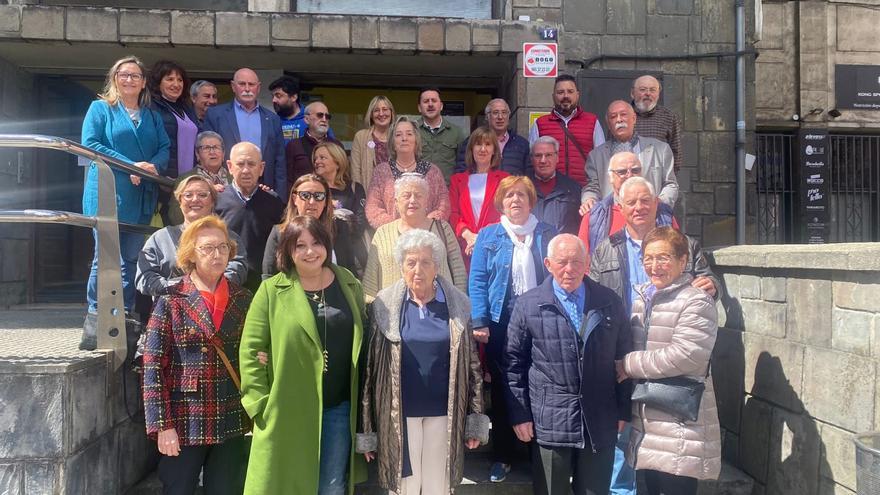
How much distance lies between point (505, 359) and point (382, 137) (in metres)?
2.40

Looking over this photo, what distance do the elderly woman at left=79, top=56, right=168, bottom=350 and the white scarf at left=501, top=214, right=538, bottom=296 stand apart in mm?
2245

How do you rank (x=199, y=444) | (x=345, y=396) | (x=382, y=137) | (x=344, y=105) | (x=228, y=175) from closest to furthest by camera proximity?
(x=199, y=444)
(x=345, y=396)
(x=228, y=175)
(x=382, y=137)
(x=344, y=105)

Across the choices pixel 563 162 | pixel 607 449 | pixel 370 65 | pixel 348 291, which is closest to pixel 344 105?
pixel 370 65

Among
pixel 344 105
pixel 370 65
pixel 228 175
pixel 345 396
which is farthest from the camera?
pixel 344 105

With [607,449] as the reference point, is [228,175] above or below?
above

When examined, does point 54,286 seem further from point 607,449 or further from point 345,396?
point 607,449

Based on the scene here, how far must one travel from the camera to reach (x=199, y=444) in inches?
117

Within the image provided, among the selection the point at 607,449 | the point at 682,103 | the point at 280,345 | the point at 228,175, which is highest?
the point at 682,103

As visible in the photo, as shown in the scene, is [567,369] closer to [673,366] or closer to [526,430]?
[526,430]

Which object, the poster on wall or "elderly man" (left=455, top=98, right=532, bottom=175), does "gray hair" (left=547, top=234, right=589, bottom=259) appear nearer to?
"elderly man" (left=455, top=98, right=532, bottom=175)

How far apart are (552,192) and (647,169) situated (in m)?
0.67

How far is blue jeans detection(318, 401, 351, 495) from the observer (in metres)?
3.13

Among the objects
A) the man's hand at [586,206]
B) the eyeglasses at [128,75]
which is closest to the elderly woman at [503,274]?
the man's hand at [586,206]

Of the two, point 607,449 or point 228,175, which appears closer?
point 607,449
